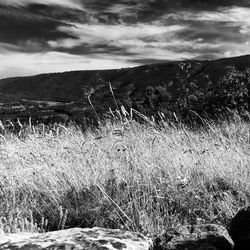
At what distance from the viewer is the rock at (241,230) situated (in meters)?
2.88

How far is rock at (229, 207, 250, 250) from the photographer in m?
2.88

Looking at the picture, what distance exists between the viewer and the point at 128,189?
13.6ft

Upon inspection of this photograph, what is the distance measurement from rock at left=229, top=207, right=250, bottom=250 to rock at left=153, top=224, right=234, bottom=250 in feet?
0.27

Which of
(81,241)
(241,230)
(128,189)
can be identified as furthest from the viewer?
(128,189)

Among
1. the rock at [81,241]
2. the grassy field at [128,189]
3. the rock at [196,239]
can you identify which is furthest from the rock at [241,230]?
the grassy field at [128,189]

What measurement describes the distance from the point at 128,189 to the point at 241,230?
1416 millimetres

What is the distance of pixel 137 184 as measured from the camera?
4340 millimetres

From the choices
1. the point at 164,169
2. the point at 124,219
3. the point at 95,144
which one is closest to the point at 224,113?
the point at 95,144

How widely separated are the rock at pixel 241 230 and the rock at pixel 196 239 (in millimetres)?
83

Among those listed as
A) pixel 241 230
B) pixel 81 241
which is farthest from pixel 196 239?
pixel 81 241

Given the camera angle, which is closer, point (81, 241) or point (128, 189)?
point (81, 241)

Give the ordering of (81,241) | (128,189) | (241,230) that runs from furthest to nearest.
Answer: (128,189), (241,230), (81,241)

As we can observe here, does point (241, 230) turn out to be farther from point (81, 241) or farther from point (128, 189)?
point (128, 189)

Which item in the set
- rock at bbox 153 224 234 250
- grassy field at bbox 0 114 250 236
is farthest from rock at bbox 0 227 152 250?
grassy field at bbox 0 114 250 236
